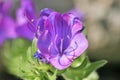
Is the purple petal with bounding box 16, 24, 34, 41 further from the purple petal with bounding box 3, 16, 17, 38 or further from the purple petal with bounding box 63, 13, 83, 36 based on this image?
the purple petal with bounding box 63, 13, 83, 36

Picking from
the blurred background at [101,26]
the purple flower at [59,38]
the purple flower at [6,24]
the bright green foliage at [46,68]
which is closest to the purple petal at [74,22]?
the purple flower at [59,38]

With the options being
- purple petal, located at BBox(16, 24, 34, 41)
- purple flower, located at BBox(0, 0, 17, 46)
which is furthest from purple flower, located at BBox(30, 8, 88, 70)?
purple flower, located at BBox(0, 0, 17, 46)

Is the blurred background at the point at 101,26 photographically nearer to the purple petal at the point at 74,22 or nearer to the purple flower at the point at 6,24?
the purple flower at the point at 6,24

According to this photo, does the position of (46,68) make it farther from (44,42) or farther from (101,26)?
(101,26)

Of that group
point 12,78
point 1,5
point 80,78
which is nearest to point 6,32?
point 1,5

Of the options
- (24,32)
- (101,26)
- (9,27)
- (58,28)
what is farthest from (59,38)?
(101,26)
